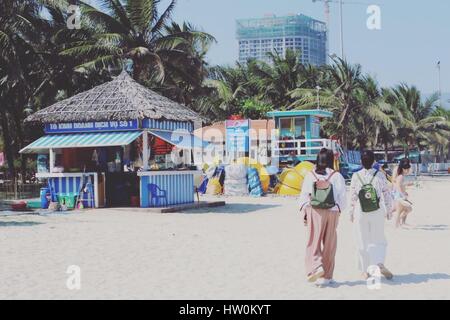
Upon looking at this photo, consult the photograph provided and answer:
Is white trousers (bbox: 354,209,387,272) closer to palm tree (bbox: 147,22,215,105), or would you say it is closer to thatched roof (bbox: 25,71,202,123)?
thatched roof (bbox: 25,71,202,123)

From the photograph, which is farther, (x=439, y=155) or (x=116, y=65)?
(x=439, y=155)

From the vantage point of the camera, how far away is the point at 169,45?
29344mm

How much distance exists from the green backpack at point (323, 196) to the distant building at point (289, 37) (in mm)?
77129

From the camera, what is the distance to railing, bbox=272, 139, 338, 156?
28469mm

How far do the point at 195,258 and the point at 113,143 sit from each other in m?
8.54

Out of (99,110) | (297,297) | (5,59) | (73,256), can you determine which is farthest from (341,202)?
(5,59)

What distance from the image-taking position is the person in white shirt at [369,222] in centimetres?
768

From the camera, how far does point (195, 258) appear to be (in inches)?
375

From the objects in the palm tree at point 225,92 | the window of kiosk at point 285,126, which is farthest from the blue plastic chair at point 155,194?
the palm tree at point 225,92

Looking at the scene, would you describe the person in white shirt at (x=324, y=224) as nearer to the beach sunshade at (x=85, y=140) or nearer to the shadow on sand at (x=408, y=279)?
the shadow on sand at (x=408, y=279)

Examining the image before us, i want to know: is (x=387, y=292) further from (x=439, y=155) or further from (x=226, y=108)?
(x=439, y=155)

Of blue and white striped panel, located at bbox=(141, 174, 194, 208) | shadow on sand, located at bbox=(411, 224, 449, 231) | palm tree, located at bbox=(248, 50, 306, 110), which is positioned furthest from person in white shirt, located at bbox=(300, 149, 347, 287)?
palm tree, located at bbox=(248, 50, 306, 110)

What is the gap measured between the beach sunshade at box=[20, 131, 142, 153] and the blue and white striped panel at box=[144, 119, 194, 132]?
42cm

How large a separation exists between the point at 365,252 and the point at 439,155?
63534mm
